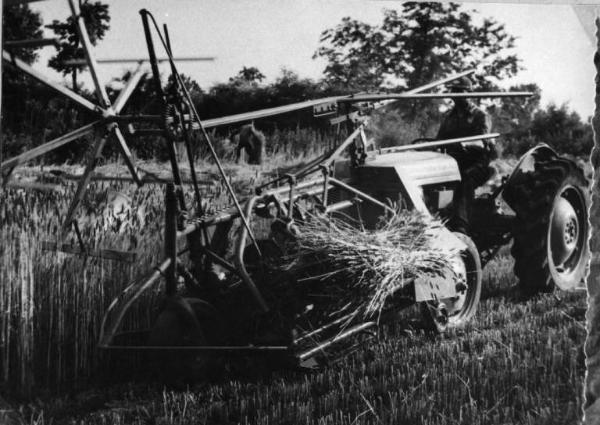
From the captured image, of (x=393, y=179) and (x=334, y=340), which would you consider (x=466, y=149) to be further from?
(x=334, y=340)

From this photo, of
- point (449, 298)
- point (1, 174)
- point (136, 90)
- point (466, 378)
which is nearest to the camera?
point (1, 174)

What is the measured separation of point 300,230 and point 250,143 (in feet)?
1.31

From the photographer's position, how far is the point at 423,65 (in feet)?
9.75

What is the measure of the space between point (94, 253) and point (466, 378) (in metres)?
1.54

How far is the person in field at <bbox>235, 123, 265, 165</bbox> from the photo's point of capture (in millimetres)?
2607

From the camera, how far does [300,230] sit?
8.78ft

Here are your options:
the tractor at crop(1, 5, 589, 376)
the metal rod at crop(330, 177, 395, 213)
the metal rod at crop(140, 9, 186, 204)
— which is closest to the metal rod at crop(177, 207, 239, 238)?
the tractor at crop(1, 5, 589, 376)

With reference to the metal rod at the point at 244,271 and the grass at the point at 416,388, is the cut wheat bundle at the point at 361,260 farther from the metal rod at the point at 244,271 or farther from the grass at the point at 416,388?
the grass at the point at 416,388

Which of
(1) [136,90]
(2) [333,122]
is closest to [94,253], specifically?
(1) [136,90]

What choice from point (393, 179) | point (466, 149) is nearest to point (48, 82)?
point (393, 179)

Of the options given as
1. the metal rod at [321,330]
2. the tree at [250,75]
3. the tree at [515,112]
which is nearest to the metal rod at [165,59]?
the tree at [250,75]

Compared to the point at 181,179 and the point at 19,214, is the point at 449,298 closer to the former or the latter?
the point at 181,179

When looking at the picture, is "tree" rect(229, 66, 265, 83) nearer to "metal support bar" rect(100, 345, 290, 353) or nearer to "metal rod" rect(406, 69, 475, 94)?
"metal rod" rect(406, 69, 475, 94)

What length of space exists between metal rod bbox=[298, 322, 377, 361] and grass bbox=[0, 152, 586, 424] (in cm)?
12
